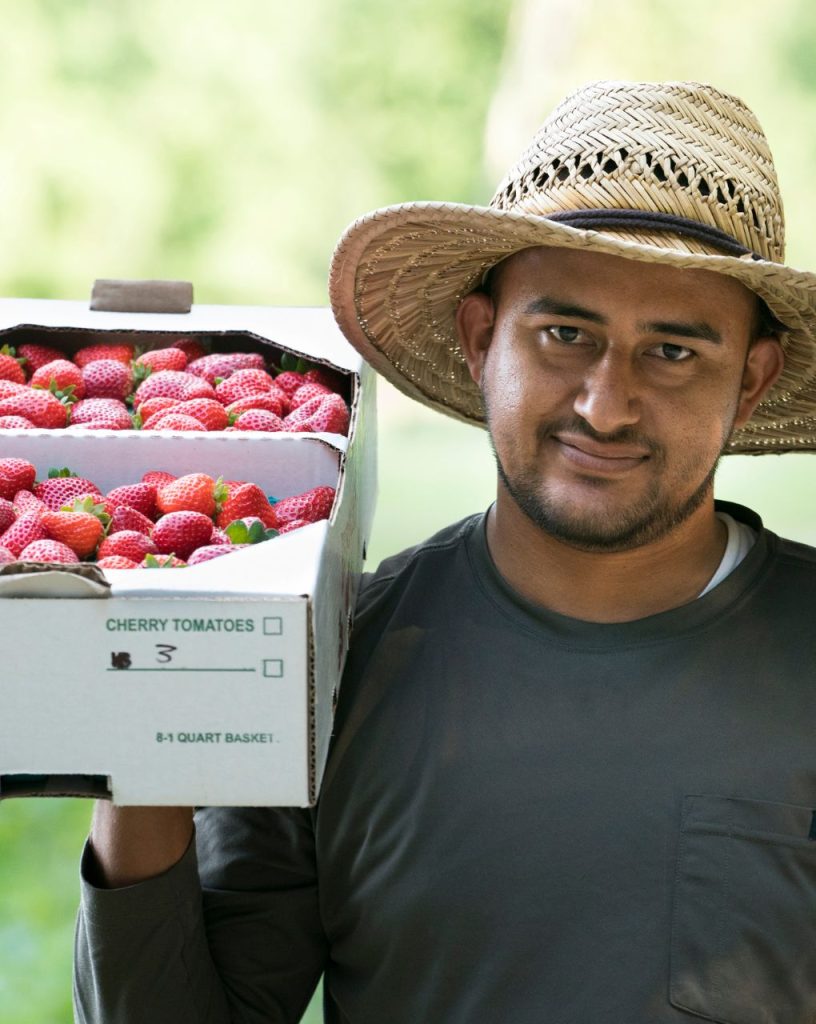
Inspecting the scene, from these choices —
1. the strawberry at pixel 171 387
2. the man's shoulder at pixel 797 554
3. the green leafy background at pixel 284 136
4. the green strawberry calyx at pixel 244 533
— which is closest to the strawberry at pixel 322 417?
the strawberry at pixel 171 387

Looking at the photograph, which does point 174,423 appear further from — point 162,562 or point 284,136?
point 284,136

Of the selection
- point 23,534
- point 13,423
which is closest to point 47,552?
point 23,534

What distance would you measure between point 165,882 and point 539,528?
0.47m

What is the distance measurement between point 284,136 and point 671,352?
128 centimetres

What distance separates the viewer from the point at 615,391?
113 cm

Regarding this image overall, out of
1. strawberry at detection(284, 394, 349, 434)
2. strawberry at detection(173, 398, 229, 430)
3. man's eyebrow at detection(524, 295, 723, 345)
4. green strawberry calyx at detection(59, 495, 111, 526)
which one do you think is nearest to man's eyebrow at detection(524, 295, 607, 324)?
man's eyebrow at detection(524, 295, 723, 345)

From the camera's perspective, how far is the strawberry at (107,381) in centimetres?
138

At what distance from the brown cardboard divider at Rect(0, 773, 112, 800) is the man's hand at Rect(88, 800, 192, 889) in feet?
0.69

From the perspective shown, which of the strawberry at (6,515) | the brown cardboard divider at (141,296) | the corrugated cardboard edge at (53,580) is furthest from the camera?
the brown cardboard divider at (141,296)

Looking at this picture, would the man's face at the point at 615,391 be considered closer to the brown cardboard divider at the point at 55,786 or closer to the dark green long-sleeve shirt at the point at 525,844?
the dark green long-sleeve shirt at the point at 525,844

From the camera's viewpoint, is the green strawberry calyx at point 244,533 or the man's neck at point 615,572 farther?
the man's neck at point 615,572

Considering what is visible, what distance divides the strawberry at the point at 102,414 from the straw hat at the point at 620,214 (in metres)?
0.24

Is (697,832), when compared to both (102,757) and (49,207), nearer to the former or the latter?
(102,757)

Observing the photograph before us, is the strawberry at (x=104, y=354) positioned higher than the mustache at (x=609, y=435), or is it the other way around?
the mustache at (x=609, y=435)
